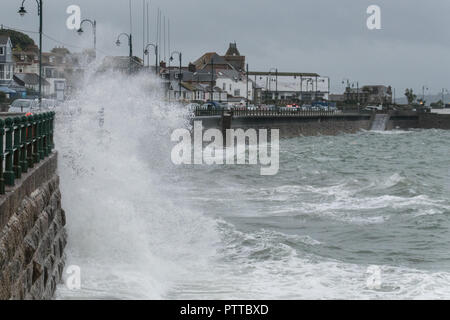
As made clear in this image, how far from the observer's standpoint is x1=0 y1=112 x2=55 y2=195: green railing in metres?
9.02

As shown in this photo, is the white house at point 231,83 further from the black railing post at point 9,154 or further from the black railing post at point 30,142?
the black railing post at point 9,154

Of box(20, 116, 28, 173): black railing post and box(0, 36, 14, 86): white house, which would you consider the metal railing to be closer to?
box(0, 36, 14, 86): white house

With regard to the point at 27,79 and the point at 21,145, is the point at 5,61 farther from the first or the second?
the point at 21,145

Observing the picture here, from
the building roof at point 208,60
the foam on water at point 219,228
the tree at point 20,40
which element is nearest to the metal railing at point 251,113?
the foam on water at point 219,228

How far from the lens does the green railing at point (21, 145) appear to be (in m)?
9.02

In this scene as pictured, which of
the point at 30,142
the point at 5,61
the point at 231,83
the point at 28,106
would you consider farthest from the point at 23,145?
the point at 231,83

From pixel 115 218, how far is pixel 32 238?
19.3ft

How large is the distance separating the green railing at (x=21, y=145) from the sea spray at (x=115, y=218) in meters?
1.76

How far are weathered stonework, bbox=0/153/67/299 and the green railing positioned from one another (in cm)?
14

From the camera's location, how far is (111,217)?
599 inches

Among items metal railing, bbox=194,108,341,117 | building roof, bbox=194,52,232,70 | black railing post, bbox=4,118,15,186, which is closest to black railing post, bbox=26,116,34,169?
black railing post, bbox=4,118,15,186
